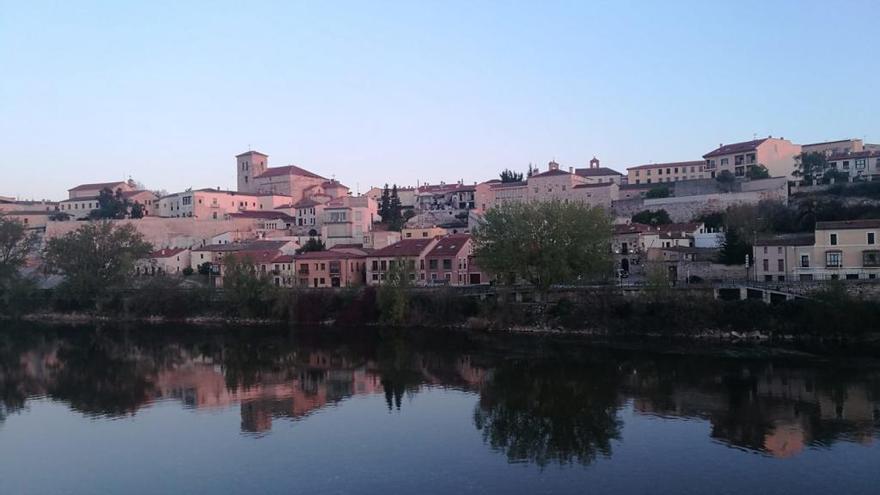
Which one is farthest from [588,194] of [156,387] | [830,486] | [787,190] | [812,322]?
[830,486]

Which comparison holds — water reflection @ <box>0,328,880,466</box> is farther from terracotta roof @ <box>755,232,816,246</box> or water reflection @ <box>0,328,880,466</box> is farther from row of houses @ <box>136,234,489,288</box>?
terracotta roof @ <box>755,232,816,246</box>

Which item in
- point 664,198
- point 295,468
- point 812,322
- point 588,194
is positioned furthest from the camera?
point 588,194

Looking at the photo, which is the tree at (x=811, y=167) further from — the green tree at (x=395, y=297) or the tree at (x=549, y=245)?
the green tree at (x=395, y=297)

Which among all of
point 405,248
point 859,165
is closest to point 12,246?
point 405,248

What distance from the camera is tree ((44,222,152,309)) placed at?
109ft

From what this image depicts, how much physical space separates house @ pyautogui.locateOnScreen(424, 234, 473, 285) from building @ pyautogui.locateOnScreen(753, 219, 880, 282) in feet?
37.5

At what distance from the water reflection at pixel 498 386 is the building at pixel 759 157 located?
24.5 m

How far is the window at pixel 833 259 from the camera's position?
23156 mm

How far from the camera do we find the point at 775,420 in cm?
1331

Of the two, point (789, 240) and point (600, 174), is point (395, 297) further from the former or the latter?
point (600, 174)

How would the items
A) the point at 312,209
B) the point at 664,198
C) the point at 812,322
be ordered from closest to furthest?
the point at 812,322
the point at 664,198
the point at 312,209

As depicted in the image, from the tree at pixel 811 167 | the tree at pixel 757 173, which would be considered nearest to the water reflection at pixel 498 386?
the tree at pixel 757 173

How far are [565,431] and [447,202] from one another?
35.7 m

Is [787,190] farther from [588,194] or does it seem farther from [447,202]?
[447,202]
